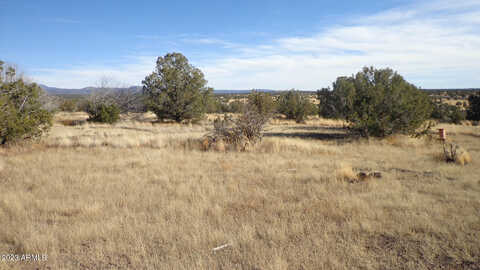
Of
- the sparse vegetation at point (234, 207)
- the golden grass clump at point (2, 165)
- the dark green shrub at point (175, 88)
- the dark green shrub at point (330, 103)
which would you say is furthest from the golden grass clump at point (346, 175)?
the dark green shrub at point (330, 103)

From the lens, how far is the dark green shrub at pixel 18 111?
1117 cm

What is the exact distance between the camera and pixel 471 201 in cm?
547

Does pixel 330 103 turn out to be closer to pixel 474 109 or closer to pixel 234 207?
pixel 474 109

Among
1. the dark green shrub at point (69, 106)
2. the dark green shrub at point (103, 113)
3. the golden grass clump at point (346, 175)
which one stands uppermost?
the dark green shrub at point (69, 106)

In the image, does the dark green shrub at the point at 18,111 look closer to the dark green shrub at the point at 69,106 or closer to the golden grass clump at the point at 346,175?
the golden grass clump at the point at 346,175

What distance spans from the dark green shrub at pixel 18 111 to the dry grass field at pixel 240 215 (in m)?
2.69

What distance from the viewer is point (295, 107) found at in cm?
3641

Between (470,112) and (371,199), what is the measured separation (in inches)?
1657

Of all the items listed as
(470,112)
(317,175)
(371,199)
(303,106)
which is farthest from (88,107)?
(470,112)

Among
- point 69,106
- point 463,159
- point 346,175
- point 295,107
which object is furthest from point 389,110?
point 69,106

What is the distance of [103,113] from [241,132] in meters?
18.5

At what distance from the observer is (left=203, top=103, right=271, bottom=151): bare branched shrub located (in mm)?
12867

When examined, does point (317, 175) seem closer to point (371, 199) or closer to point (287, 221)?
point (371, 199)

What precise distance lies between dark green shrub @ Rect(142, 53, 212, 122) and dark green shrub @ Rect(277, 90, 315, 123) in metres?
11.6
